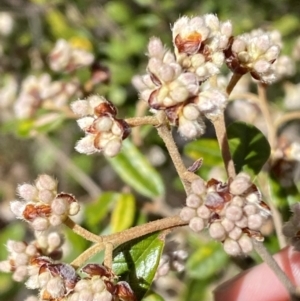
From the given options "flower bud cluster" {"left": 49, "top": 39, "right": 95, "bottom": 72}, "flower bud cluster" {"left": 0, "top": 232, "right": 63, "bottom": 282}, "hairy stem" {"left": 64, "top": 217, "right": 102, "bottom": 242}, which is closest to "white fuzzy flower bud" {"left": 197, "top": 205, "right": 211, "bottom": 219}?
"hairy stem" {"left": 64, "top": 217, "right": 102, "bottom": 242}

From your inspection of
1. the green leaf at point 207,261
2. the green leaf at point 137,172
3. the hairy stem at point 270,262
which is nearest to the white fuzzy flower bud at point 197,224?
the hairy stem at point 270,262

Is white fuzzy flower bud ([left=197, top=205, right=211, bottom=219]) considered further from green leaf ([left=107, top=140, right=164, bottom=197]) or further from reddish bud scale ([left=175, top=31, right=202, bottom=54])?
green leaf ([left=107, top=140, right=164, bottom=197])

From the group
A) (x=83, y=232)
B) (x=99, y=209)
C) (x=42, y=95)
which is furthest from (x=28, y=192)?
(x=42, y=95)

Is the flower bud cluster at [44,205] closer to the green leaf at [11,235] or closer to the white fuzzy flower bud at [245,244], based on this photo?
the white fuzzy flower bud at [245,244]

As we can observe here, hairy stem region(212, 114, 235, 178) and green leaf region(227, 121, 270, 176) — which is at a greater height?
hairy stem region(212, 114, 235, 178)

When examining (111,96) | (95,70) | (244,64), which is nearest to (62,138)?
(111,96)

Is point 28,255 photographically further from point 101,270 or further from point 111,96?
point 111,96
